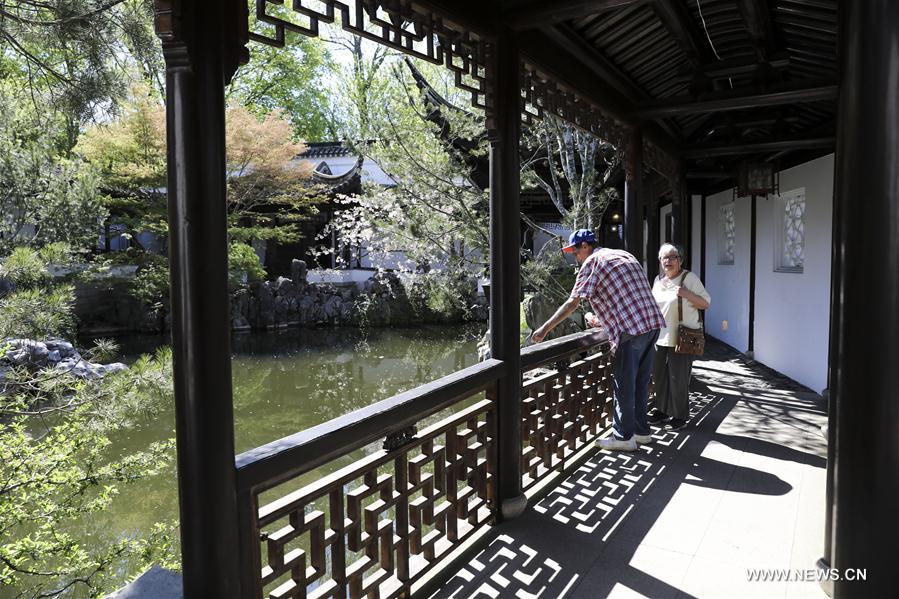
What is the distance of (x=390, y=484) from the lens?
2.16 metres

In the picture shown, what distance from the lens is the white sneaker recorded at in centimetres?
377

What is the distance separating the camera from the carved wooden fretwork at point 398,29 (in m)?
1.82

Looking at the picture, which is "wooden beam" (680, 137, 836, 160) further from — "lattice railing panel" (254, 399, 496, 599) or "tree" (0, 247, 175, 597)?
"tree" (0, 247, 175, 597)

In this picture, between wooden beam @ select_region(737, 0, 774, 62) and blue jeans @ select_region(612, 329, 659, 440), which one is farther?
blue jeans @ select_region(612, 329, 659, 440)

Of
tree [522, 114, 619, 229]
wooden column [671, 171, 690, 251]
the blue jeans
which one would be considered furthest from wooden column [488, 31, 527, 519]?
tree [522, 114, 619, 229]

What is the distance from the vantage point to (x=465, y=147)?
29.5 ft

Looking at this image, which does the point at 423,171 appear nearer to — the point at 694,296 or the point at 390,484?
the point at 694,296

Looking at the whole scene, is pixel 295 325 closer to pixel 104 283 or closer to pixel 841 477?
pixel 104 283

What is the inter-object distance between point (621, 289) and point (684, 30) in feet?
4.69

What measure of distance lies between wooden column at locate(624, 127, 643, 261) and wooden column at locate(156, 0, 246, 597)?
3449mm

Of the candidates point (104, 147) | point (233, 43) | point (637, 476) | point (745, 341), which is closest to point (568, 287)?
point (745, 341)

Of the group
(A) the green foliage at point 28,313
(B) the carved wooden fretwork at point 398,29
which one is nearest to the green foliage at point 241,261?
(A) the green foliage at point 28,313

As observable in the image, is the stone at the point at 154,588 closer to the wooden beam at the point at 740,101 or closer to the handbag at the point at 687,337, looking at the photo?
the handbag at the point at 687,337

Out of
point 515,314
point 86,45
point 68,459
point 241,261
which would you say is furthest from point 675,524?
point 241,261
